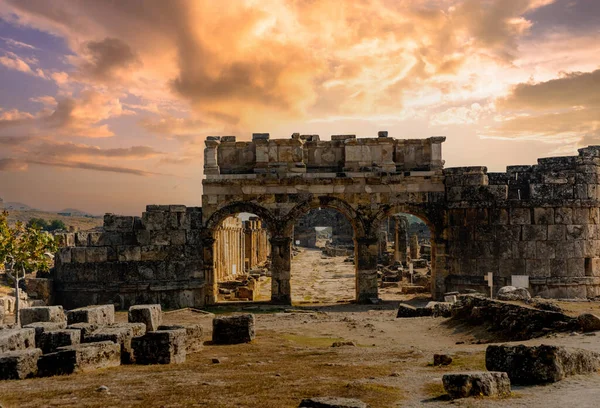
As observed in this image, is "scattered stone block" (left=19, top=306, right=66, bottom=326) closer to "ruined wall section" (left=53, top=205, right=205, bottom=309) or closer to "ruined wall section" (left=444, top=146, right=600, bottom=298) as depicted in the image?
"ruined wall section" (left=53, top=205, right=205, bottom=309)

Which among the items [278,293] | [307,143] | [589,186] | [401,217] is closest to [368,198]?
[307,143]

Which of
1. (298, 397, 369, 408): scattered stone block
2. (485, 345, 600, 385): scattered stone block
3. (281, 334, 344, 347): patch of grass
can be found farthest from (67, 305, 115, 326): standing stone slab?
(485, 345, 600, 385): scattered stone block

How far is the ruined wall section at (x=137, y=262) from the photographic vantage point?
67.8ft

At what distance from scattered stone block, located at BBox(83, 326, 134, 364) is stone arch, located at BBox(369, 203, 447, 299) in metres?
11.6

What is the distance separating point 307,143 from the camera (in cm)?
2169

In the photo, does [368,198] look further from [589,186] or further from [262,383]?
[262,383]

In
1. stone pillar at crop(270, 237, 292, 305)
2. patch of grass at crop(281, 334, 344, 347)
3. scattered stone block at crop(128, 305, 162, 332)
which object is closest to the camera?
patch of grass at crop(281, 334, 344, 347)

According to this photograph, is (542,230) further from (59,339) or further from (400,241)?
(400,241)

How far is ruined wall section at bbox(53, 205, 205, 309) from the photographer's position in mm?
20672

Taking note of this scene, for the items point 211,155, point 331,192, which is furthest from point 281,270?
point 211,155

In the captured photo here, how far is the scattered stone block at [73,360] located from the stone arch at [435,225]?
1259cm

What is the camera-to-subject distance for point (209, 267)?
21109mm

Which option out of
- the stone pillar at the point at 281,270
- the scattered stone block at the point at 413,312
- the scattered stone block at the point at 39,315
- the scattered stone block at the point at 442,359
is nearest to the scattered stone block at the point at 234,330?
the scattered stone block at the point at 39,315

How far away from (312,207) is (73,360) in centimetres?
1231
